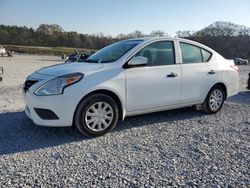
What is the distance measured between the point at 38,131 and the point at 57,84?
1.05 meters

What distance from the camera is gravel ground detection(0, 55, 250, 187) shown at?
11.1 feet

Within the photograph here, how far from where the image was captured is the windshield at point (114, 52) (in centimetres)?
538

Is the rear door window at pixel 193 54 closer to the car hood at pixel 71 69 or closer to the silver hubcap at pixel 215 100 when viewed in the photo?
the silver hubcap at pixel 215 100

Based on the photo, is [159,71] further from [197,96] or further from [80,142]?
[80,142]

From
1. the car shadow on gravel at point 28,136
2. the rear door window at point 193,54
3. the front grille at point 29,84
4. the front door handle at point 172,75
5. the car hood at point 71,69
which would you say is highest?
the rear door window at point 193,54

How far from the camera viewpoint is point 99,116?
4906 mm

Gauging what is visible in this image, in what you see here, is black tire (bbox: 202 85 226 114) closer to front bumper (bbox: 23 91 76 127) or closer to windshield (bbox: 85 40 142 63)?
windshield (bbox: 85 40 142 63)

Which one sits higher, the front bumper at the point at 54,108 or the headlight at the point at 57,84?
the headlight at the point at 57,84

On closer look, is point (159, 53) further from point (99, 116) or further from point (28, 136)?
point (28, 136)

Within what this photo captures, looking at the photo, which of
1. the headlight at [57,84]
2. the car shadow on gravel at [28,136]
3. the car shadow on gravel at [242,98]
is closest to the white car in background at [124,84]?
the headlight at [57,84]

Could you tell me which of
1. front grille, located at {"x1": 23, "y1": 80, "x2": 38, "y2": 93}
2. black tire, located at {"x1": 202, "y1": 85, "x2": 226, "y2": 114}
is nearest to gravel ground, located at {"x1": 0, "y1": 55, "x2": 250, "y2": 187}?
black tire, located at {"x1": 202, "y1": 85, "x2": 226, "y2": 114}

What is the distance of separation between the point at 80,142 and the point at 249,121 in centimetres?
357

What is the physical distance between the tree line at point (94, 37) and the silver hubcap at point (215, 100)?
76.3 metres

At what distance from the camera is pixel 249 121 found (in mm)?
6090
